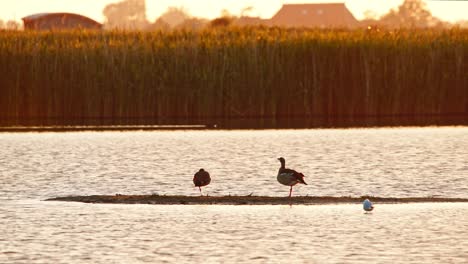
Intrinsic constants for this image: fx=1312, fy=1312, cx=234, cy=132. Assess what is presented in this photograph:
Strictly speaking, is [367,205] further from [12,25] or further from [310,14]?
[310,14]

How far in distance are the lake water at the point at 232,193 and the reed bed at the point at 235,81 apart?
258cm

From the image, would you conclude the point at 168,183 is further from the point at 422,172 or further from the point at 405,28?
the point at 405,28

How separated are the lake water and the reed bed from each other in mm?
2577

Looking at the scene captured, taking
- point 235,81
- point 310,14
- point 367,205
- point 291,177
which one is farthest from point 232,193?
point 310,14

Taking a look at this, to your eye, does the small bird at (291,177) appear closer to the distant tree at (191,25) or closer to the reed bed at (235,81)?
the reed bed at (235,81)

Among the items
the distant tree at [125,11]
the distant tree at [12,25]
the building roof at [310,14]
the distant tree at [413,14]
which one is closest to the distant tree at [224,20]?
the distant tree at [12,25]

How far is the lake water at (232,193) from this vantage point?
14.0 m

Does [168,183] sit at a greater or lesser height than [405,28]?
lesser

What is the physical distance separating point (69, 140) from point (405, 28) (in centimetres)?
1480

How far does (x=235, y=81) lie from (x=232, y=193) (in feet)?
65.8

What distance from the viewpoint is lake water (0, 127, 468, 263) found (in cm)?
1397

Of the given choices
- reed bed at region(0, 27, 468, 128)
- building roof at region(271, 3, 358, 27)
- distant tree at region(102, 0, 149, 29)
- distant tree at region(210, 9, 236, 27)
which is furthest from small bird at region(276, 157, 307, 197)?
distant tree at region(102, 0, 149, 29)

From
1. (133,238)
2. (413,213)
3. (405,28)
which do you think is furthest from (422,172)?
(405,28)

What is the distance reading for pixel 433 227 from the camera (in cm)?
1564
